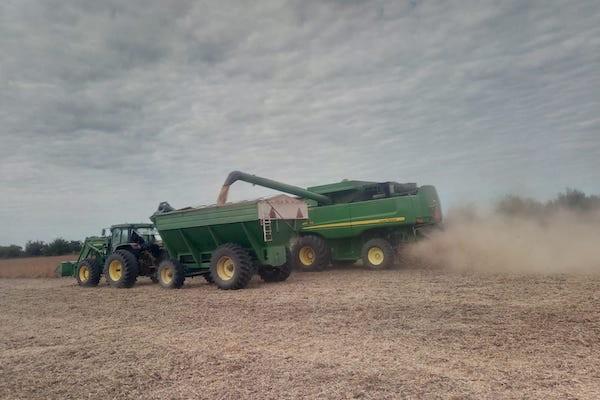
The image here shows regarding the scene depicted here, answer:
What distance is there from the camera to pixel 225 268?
1270cm

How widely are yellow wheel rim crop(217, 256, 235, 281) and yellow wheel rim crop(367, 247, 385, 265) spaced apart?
4.88m

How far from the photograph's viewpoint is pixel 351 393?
14.0 ft

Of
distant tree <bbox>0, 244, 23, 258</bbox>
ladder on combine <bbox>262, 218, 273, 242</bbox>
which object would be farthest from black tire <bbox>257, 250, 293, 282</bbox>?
distant tree <bbox>0, 244, 23, 258</bbox>

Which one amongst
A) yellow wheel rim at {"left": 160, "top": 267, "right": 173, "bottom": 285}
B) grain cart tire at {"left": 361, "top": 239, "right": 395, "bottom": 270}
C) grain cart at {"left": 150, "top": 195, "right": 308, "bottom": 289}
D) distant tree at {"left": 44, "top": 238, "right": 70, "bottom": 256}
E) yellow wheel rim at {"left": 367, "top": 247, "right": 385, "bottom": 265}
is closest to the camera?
grain cart at {"left": 150, "top": 195, "right": 308, "bottom": 289}

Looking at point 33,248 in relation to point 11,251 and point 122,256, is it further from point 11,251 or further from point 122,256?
point 122,256

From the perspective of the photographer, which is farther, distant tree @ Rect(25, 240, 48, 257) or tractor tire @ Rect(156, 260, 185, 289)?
distant tree @ Rect(25, 240, 48, 257)

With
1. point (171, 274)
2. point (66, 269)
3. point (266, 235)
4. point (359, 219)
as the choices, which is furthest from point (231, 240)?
point (66, 269)

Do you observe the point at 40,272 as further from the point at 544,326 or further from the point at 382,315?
the point at 544,326

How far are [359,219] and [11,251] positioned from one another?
211 feet

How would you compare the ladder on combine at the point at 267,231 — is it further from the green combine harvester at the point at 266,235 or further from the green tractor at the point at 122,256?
the green tractor at the point at 122,256

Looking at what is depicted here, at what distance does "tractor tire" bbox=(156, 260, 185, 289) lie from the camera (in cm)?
1352

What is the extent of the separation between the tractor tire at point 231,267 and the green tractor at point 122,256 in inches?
142

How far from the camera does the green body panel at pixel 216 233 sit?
12.4 metres

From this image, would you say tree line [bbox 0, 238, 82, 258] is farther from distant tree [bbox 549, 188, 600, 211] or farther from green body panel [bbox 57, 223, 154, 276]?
distant tree [bbox 549, 188, 600, 211]
